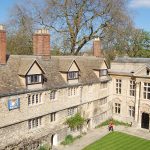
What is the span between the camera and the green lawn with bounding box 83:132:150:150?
29391 millimetres

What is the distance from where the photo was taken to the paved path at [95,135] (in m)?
29.4

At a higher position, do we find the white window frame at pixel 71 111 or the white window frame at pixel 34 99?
the white window frame at pixel 34 99

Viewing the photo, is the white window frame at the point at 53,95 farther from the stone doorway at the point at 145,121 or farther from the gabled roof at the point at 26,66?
the stone doorway at the point at 145,121

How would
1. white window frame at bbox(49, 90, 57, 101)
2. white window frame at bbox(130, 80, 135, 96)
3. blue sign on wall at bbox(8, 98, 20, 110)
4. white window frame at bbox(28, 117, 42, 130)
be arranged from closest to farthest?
blue sign on wall at bbox(8, 98, 20, 110), white window frame at bbox(28, 117, 42, 130), white window frame at bbox(49, 90, 57, 101), white window frame at bbox(130, 80, 135, 96)

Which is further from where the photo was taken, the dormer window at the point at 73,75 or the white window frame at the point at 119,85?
the white window frame at the point at 119,85

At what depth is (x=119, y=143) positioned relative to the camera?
30.7m

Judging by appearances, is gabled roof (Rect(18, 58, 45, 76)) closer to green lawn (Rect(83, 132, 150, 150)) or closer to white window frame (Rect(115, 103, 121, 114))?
green lawn (Rect(83, 132, 150, 150))

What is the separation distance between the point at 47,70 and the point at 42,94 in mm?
3762

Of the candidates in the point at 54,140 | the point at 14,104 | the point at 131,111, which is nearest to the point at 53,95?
the point at 54,140

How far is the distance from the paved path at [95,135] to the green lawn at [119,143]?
0.89m

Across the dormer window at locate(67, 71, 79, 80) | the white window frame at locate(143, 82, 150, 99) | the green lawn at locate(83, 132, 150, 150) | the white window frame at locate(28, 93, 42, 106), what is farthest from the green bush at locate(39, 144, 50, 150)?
the white window frame at locate(143, 82, 150, 99)

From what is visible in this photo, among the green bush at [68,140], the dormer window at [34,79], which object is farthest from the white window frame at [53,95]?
the green bush at [68,140]

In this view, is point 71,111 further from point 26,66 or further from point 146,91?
point 146,91

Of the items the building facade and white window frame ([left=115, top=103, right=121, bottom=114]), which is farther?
white window frame ([left=115, top=103, right=121, bottom=114])
